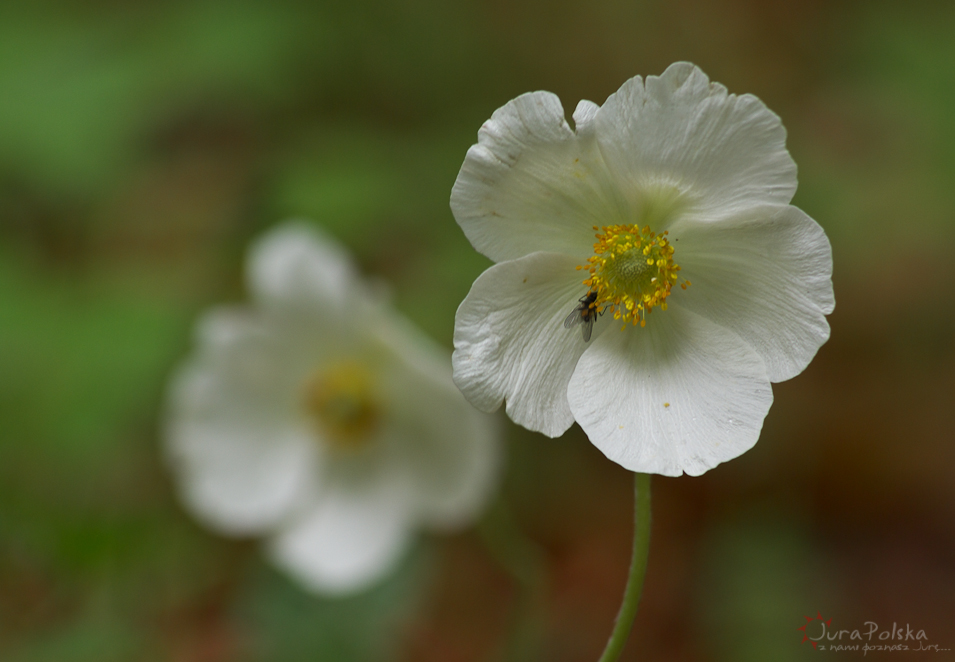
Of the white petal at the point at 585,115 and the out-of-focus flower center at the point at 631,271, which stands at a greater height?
the white petal at the point at 585,115

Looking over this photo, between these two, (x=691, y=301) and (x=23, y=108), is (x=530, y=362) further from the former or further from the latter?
(x=23, y=108)

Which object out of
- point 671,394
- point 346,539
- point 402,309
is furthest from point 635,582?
point 402,309

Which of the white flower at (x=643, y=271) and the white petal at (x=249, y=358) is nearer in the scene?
the white flower at (x=643, y=271)

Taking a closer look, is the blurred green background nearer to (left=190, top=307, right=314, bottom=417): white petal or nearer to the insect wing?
(left=190, top=307, right=314, bottom=417): white petal

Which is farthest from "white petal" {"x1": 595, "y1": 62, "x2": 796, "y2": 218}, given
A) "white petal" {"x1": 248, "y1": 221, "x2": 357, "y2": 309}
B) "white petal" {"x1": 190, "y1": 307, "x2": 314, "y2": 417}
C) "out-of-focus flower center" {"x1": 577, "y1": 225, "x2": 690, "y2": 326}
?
"white petal" {"x1": 190, "y1": 307, "x2": 314, "y2": 417}

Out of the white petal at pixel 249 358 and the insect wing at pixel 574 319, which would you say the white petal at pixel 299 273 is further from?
the insect wing at pixel 574 319

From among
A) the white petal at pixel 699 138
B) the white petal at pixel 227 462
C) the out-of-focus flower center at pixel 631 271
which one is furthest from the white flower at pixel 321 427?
the white petal at pixel 699 138
